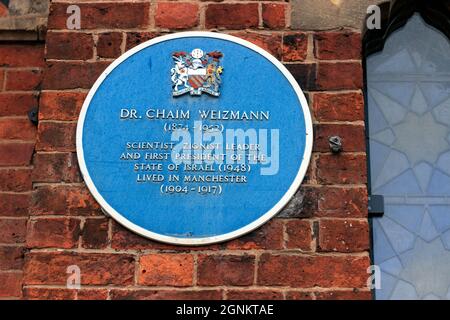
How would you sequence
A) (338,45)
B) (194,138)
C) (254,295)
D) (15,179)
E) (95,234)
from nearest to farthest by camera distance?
(254,295)
(95,234)
(194,138)
(338,45)
(15,179)

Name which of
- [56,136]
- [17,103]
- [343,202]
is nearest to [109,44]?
[56,136]

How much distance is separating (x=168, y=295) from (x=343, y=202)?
78 centimetres

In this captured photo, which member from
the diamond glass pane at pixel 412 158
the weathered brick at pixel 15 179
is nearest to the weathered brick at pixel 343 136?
the diamond glass pane at pixel 412 158

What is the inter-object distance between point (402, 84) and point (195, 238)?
1373 mm

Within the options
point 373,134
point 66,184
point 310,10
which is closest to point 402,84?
point 373,134

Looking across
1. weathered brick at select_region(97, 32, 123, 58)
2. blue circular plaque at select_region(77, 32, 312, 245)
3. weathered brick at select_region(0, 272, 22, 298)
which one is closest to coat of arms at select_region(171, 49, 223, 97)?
blue circular plaque at select_region(77, 32, 312, 245)

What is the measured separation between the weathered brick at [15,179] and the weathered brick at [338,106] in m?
1.28

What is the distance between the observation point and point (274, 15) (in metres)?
4.23

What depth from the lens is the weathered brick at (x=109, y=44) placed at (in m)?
4.18

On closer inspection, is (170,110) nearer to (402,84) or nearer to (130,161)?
(130,161)

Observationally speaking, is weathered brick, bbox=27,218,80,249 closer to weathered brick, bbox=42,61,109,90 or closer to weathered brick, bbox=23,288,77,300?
weathered brick, bbox=23,288,77,300

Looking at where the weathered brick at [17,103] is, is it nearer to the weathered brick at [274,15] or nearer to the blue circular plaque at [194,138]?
the blue circular plaque at [194,138]

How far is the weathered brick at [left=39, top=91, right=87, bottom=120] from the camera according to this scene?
160 inches

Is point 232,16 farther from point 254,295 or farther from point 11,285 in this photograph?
point 11,285
